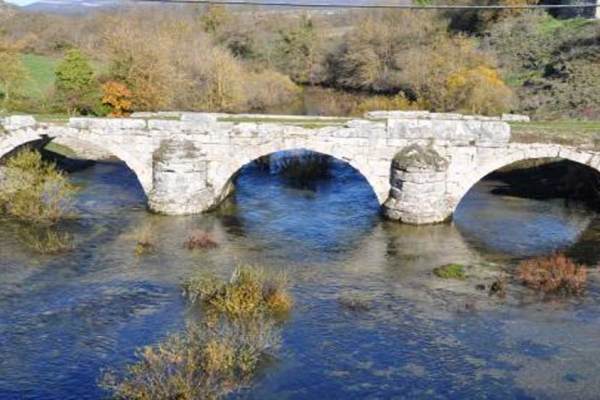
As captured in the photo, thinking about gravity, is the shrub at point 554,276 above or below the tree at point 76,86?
below

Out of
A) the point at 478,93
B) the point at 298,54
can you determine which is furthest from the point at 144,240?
the point at 298,54

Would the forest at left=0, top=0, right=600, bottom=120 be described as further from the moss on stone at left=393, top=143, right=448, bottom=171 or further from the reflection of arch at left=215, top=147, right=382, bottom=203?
the moss on stone at left=393, top=143, right=448, bottom=171

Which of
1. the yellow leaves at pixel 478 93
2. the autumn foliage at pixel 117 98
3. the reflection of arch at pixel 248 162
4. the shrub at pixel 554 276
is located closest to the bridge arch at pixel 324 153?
the reflection of arch at pixel 248 162

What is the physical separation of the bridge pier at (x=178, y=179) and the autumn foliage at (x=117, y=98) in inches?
535

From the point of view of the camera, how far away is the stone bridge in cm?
2884

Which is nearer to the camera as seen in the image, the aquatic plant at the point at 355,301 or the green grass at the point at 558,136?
the aquatic plant at the point at 355,301

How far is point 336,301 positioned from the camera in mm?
22328

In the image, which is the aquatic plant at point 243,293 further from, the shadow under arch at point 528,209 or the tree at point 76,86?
the tree at point 76,86

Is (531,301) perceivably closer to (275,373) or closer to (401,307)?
(401,307)

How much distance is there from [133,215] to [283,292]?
1099 centimetres

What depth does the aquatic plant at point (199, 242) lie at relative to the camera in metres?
26.6

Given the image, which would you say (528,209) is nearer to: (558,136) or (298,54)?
(558,136)

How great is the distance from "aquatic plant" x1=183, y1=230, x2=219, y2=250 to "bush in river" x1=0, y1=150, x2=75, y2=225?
564cm

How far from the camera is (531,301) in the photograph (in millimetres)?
22312
